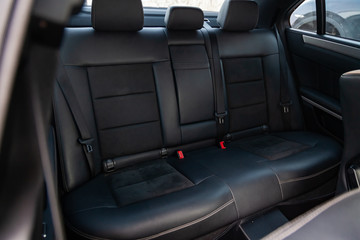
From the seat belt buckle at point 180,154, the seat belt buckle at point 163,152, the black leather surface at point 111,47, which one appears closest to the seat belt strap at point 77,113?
the black leather surface at point 111,47

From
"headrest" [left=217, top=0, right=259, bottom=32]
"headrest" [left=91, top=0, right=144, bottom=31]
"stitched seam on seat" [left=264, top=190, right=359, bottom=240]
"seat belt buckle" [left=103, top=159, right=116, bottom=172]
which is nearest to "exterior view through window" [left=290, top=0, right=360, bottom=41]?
"headrest" [left=217, top=0, right=259, bottom=32]

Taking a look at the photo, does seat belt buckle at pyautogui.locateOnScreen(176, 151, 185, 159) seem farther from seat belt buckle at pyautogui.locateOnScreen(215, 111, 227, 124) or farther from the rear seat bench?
seat belt buckle at pyautogui.locateOnScreen(215, 111, 227, 124)

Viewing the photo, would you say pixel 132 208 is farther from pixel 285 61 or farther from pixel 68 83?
pixel 285 61

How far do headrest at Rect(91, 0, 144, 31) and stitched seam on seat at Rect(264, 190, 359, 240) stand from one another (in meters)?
1.45

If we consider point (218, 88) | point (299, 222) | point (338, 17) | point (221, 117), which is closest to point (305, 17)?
point (338, 17)

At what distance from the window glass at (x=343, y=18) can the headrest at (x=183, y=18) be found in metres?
0.96

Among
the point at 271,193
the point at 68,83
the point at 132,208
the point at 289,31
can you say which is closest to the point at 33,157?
the point at 132,208

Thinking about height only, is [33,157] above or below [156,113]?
above

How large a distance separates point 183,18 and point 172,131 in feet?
2.47

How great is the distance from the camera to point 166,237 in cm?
129

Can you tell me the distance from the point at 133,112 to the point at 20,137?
1.42 m

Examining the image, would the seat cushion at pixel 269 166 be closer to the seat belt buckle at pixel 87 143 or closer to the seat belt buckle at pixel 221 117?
the seat belt buckle at pixel 221 117

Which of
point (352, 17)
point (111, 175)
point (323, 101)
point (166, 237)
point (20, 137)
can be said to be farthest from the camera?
point (323, 101)

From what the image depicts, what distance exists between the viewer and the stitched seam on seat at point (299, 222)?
655mm
